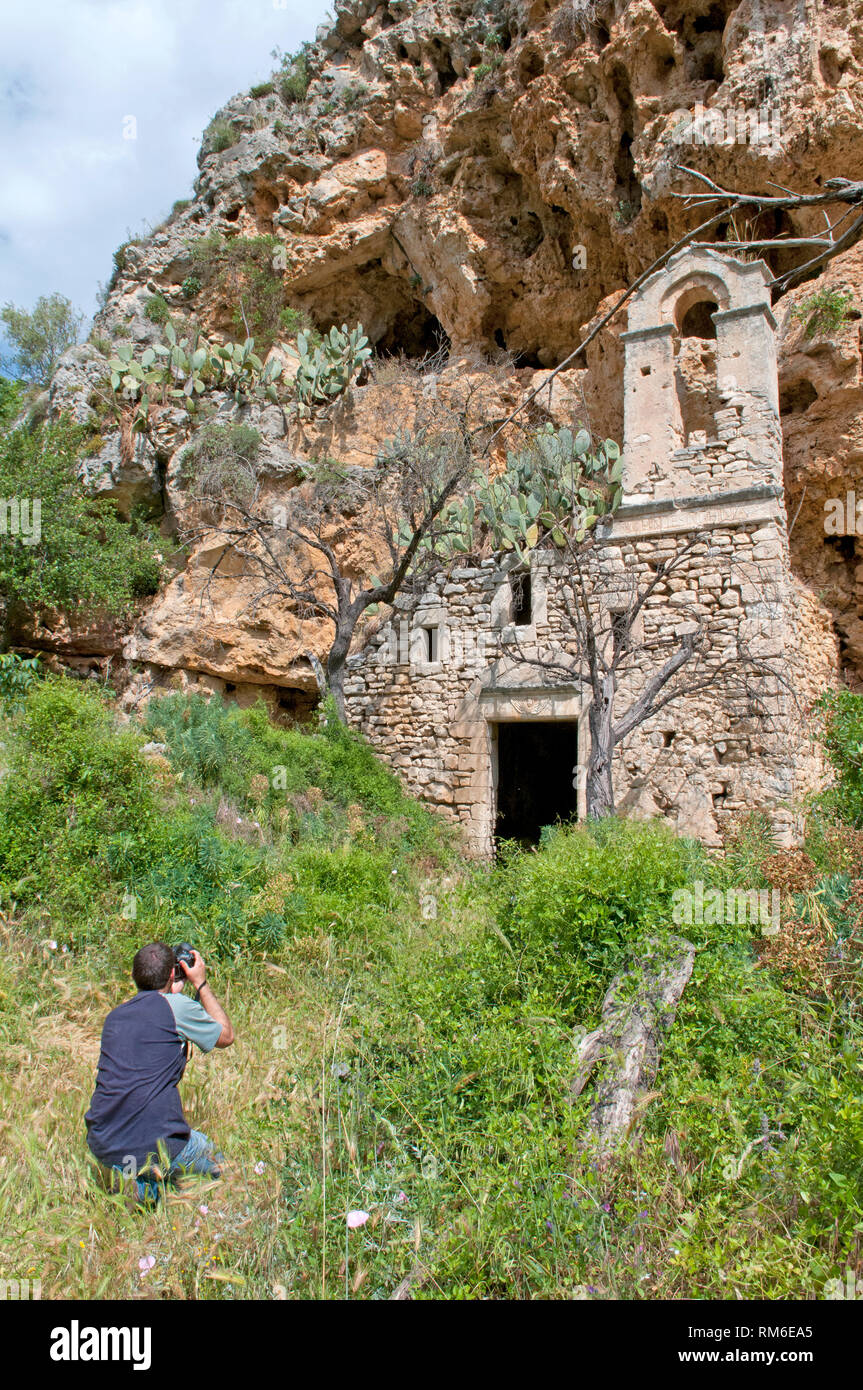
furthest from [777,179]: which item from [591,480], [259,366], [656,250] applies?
[259,366]

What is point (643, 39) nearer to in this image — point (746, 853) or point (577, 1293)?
point (746, 853)

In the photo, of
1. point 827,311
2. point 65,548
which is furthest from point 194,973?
point 65,548

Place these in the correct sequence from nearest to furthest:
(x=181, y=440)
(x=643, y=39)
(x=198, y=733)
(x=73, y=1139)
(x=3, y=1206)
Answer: (x=3, y=1206)
(x=73, y=1139)
(x=198, y=733)
(x=643, y=39)
(x=181, y=440)

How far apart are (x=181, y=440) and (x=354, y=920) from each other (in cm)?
1155

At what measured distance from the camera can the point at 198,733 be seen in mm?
9172

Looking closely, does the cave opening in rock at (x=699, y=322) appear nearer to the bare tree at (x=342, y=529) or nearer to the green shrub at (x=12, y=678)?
the bare tree at (x=342, y=529)

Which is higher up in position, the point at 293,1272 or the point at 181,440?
the point at 181,440

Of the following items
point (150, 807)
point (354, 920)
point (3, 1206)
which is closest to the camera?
point (3, 1206)

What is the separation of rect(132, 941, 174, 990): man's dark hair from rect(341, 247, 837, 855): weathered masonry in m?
5.66

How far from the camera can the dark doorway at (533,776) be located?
40.8 feet

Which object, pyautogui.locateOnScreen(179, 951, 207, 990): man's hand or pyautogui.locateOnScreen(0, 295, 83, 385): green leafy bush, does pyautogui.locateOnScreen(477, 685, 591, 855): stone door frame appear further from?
pyautogui.locateOnScreen(0, 295, 83, 385): green leafy bush

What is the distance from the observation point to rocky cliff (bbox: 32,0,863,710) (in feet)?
33.6

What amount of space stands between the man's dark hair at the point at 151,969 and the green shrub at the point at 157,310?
1560 centimetres

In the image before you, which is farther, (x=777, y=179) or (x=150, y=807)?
(x=777, y=179)
